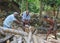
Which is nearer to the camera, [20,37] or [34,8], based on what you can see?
[20,37]

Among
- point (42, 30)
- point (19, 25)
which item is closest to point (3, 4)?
point (42, 30)

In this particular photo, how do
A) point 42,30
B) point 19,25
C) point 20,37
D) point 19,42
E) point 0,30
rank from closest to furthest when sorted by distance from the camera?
point 19,42
point 20,37
point 0,30
point 19,25
point 42,30

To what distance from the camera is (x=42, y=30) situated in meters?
15.2

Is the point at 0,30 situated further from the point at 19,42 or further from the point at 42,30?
the point at 42,30

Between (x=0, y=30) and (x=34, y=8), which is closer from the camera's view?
(x=0, y=30)

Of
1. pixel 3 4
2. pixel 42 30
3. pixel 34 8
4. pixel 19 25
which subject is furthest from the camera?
pixel 3 4

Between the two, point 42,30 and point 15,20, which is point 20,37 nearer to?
point 15,20

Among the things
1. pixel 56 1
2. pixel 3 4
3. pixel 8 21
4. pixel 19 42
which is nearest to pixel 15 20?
pixel 8 21

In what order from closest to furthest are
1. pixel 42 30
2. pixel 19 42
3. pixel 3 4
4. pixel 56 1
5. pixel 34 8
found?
pixel 19 42 < pixel 42 30 < pixel 56 1 < pixel 34 8 < pixel 3 4

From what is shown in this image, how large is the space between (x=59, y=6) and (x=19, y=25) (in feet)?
31.1

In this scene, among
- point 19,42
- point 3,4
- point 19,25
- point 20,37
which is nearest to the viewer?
point 19,42

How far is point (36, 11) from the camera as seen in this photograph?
23.2 m

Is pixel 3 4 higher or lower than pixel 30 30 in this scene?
higher

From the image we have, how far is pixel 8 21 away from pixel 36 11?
39.8 ft
